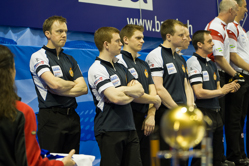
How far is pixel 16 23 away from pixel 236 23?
345 cm

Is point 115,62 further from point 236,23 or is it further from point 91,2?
point 236,23

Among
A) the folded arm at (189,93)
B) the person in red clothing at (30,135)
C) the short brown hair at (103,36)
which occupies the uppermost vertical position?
the short brown hair at (103,36)

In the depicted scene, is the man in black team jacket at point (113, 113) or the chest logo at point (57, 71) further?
the chest logo at point (57, 71)

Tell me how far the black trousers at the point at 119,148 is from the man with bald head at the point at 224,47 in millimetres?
2006

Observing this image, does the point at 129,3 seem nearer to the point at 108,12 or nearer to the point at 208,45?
the point at 108,12

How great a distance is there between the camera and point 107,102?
337cm

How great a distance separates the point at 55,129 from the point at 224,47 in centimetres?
299

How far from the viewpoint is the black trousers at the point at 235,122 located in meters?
4.96

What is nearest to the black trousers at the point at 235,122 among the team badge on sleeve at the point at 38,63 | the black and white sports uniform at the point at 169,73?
the black and white sports uniform at the point at 169,73

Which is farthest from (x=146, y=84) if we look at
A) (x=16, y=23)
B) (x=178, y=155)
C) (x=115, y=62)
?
(x=178, y=155)

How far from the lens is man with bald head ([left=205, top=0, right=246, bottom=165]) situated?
16.1 ft

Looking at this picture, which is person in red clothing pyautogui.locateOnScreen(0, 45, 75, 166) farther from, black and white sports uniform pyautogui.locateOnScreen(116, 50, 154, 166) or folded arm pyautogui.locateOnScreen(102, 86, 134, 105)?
black and white sports uniform pyautogui.locateOnScreen(116, 50, 154, 166)

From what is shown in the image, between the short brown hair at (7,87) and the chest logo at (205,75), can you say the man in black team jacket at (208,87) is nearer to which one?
the chest logo at (205,75)

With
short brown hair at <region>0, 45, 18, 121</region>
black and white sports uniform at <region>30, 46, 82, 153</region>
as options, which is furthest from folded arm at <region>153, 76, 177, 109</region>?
short brown hair at <region>0, 45, 18, 121</region>
